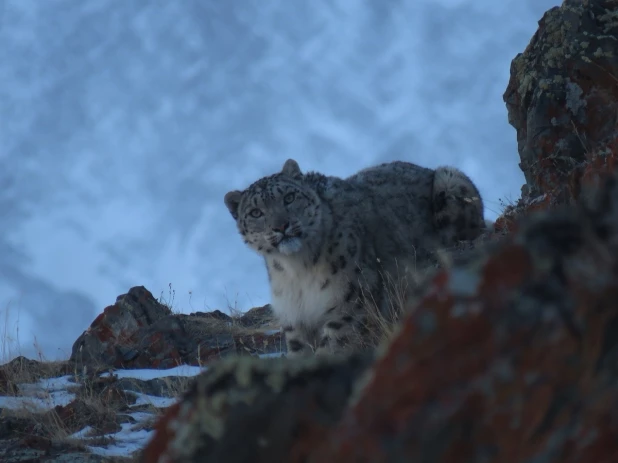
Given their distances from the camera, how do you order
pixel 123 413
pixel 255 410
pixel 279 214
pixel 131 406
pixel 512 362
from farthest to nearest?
pixel 279 214, pixel 131 406, pixel 123 413, pixel 255 410, pixel 512 362

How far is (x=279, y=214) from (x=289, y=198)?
1.06 ft

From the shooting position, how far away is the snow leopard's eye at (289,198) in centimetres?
974

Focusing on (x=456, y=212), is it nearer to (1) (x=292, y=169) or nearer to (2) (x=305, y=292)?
(1) (x=292, y=169)

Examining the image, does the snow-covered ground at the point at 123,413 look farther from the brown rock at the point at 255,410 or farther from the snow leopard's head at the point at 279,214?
the brown rock at the point at 255,410

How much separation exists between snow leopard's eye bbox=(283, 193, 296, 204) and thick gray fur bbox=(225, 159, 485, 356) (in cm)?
1

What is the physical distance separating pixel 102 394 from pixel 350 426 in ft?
27.2

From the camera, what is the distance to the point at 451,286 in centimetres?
169

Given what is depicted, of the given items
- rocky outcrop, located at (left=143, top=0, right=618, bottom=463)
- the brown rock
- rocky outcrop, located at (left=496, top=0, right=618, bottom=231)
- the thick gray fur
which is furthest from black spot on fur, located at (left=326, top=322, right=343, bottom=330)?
rocky outcrop, located at (left=143, top=0, right=618, bottom=463)

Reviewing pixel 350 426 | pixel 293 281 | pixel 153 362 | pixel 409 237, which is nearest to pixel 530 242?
pixel 350 426

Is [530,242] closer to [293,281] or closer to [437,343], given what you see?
[437,343]

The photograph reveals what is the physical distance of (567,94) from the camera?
10.1 m

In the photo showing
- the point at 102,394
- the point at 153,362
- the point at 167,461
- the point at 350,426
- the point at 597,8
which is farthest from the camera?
the point at 153,362

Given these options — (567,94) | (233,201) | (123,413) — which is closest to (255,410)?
(123,413)

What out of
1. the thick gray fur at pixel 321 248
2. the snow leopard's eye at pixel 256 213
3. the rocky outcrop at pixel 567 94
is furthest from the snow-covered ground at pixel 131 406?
the rocky outcrop at pixel 567 94
